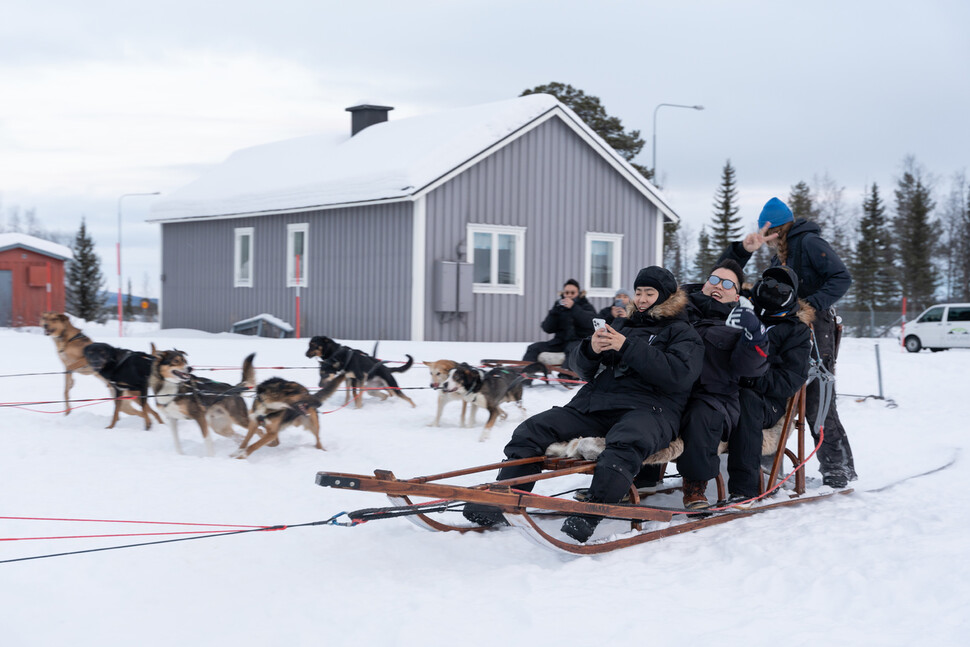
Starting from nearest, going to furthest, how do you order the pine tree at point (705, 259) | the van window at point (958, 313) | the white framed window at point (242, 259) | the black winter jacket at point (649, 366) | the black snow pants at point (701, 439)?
the black winter jacket at point (649, 366) < the black snow pants at point (701, 439) < the white framed window at point (242, 259) < the van window at point (958, 313) < the pine tree at point (705, 259)

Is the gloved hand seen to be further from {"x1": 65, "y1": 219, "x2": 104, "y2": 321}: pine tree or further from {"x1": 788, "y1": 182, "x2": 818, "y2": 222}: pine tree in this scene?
{"x1": 788, "y1": 182, "x2": 818, "y2": 222}: pine tree

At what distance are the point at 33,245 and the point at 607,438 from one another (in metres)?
23.4

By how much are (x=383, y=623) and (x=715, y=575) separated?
1.52 m

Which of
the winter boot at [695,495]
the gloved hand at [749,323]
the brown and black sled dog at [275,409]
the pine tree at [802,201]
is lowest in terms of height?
the winter boot at [695,495]

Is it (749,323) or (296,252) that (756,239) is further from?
(296,252)

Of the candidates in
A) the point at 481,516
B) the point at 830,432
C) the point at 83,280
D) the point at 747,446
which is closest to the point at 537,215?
the point at 830,432

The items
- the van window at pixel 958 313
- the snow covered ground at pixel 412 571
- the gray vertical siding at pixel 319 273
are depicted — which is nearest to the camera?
the snow covered ground at pixel 412 571

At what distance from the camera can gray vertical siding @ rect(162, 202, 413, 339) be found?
1578 cm

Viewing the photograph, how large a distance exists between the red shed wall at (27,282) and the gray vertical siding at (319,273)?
4.93m

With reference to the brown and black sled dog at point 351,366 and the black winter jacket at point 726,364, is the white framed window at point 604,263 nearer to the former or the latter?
the brown and black sled dog at point 351,366

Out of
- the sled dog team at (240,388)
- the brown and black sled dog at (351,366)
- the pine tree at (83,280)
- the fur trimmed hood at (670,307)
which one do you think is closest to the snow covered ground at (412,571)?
the sled dog team at (240,388)

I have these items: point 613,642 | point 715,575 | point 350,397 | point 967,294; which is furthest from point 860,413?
point 967,294

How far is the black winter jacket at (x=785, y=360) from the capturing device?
504 cm

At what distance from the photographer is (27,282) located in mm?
23500
